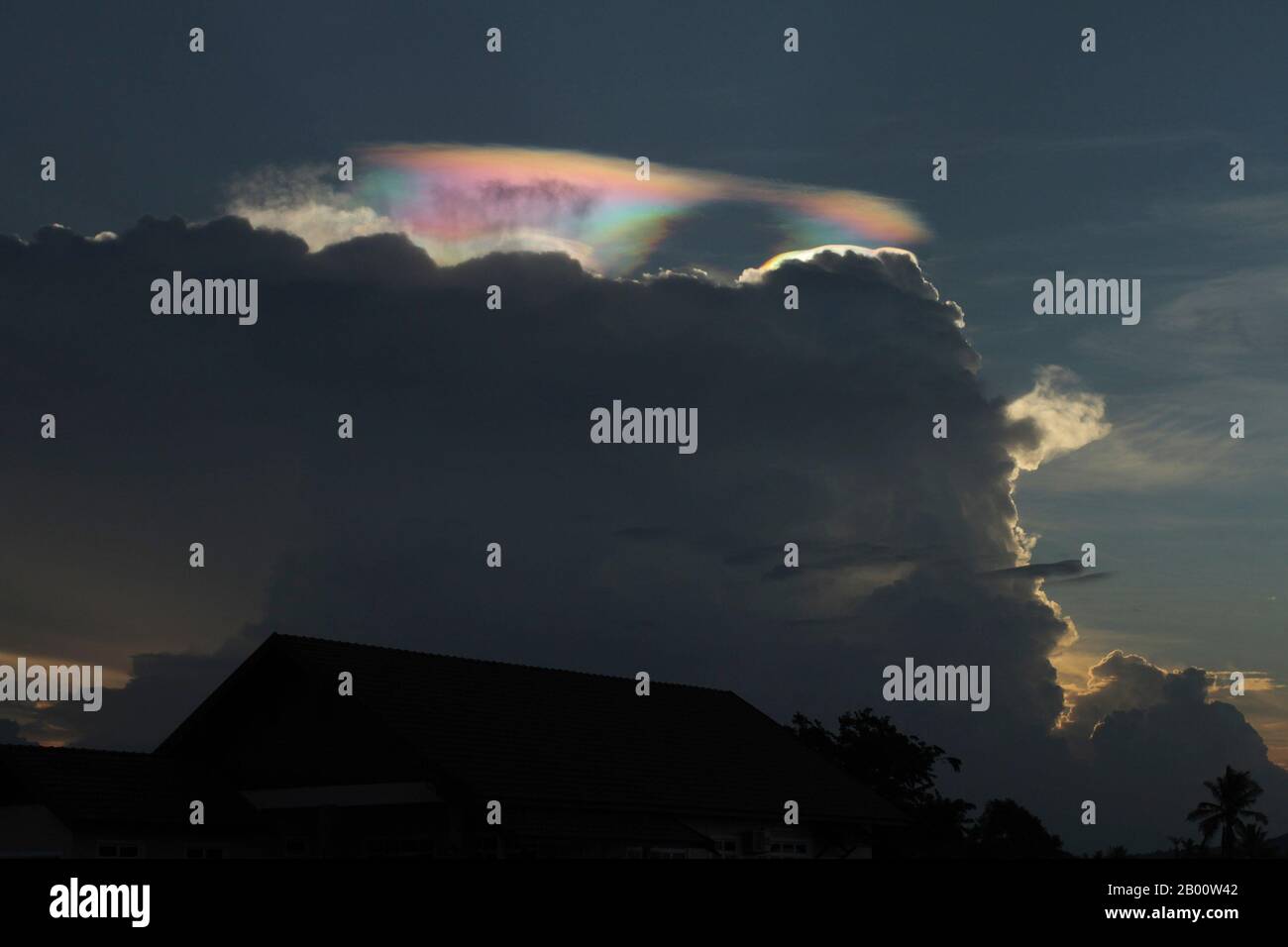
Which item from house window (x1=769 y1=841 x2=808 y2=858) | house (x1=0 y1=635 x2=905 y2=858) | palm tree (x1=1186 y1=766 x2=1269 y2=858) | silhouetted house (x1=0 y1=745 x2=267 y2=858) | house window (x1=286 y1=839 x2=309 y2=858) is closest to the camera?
house (x1=0 y1=635 x2=905 y2=858)

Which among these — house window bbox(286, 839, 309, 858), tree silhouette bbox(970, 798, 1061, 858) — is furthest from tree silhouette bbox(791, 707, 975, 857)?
house window bbox(286, 839, 309, 858)

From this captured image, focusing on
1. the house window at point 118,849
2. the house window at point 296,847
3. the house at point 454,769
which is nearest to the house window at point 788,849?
the house at point 454,769

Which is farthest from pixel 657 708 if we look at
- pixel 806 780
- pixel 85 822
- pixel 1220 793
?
pixel 1220 793

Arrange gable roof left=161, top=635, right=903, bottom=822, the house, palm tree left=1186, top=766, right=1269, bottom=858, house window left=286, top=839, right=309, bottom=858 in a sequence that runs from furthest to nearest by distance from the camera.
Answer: palm tree left=1186, top=766, right=1269, bottom=858 < house window left=286, top=839, right=309, bottom=858 < gable roof left=161, top=635, right=903, bottom=822 < the house

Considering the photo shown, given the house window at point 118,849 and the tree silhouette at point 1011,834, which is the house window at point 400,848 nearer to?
the house window at point 118,849

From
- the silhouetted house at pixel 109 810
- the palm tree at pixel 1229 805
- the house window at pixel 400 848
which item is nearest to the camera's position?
the silhouetted house at pixel 109 810

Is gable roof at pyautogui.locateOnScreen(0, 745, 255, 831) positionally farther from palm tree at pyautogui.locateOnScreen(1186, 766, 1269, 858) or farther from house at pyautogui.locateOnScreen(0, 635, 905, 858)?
palm tree at pyautogui.locateOnScreen(1186, 766, 1269, 858)
